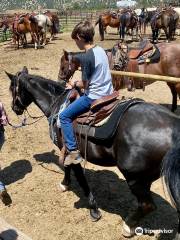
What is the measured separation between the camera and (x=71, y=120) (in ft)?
15.4

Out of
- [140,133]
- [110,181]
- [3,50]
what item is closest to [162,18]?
[3,50]

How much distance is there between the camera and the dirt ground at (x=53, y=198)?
4.83 meters

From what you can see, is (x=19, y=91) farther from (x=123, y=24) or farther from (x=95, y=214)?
(x=123, y=24)

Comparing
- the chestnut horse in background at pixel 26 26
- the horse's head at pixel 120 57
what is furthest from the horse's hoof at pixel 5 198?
the chestnut horse in background at pixel 26 26

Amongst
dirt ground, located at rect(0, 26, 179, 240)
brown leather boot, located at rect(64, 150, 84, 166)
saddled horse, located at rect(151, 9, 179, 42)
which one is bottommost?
dirt ground, located at rect(0, 26, 179, 240)

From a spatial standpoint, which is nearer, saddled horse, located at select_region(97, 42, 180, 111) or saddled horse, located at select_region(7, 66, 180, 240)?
saddled horse, located at select_region(7, 66, 180, 240)

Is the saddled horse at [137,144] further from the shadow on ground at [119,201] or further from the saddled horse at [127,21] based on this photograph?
the saddled horse at [127,21]

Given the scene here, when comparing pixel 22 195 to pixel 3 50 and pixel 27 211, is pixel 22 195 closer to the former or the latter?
pixel 27 211

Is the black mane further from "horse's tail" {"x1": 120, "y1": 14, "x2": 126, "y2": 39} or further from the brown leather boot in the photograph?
"horse's tail" {"x1": 120, "y1": 14, "x2": 126, "y2": 39}

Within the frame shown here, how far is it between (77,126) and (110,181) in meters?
1.70

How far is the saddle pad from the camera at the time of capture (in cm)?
425

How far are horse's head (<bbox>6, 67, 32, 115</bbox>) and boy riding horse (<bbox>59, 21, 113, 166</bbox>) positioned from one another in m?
0.91

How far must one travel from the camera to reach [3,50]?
1972 centimetres

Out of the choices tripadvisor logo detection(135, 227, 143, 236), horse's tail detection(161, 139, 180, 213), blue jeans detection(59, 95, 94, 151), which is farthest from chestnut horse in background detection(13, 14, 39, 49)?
horse's tail detection(161, 139, 180, 213)
